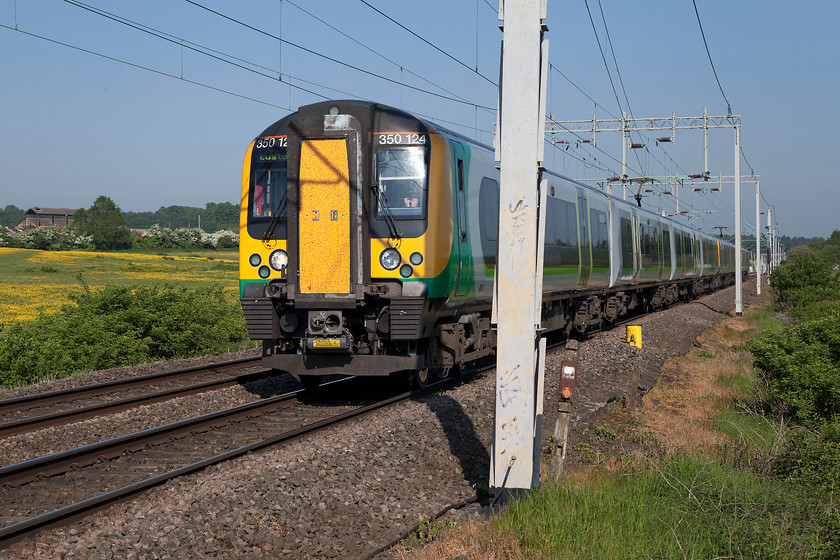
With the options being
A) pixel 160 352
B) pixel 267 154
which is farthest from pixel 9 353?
pixel 267 154

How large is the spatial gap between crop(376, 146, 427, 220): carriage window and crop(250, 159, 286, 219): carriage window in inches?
49.3

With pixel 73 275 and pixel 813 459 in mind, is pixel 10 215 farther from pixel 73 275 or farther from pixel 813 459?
pixel 813 459

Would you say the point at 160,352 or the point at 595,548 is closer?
the point at 595,548

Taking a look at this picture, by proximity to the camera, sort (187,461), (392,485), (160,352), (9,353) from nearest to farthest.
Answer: (392,485) < (187,461) < (9,353) < (160,352)

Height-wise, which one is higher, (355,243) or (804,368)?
(355,243)

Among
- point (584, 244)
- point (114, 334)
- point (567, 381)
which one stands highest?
point (584, 244)

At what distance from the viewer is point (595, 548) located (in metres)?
5.06

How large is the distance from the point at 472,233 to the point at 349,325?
7.69 feet

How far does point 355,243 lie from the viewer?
9914 millimetres

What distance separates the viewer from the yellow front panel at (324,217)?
32.6 feet

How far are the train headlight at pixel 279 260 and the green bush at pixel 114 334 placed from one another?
5845 mm

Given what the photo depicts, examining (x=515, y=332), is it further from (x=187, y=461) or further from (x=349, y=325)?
(x=349, y=325)

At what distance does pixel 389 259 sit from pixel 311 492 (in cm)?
403

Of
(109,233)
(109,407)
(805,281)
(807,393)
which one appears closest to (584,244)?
(807,393)
